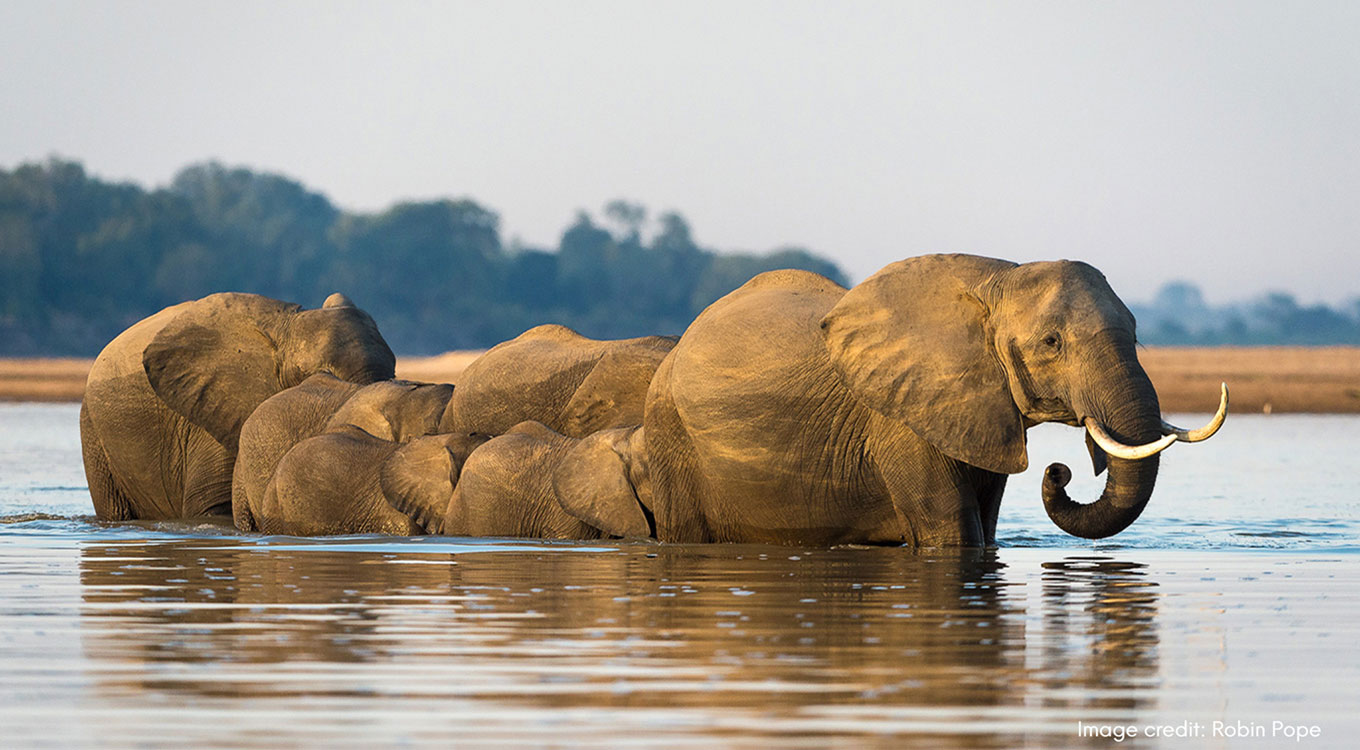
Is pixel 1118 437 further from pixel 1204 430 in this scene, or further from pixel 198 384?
pixel 198 384

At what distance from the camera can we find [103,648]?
8.55m

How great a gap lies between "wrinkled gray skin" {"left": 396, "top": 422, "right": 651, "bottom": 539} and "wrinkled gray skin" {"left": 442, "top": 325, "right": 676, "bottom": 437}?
756mm

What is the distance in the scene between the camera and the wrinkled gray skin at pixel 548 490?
1459cm

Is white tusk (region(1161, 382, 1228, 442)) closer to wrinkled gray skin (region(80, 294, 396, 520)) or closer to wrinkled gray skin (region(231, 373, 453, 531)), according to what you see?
wrinkled gray skin (region(231, 373, 453, 531))

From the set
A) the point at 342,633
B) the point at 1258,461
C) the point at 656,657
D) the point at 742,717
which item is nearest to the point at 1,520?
the point at 342,633

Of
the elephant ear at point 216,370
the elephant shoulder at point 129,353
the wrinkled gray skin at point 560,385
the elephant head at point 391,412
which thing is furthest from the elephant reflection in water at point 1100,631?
the elephant shoulder at point 129,353

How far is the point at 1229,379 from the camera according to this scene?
188ft

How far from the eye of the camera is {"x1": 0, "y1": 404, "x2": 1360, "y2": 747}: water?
680 centimetres

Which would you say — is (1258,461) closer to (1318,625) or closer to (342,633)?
(1318,625)

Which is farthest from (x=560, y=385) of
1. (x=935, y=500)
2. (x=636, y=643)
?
(x=636, y=643)

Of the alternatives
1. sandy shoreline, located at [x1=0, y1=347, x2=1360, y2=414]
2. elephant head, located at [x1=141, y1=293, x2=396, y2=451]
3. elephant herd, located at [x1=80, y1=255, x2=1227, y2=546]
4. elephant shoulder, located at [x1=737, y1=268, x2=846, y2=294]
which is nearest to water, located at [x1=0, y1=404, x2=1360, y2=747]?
elephant herd, located at [x1=80, y1=255, x2=1227, y2=546]

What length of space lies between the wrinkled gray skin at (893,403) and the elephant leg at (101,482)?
7179mm

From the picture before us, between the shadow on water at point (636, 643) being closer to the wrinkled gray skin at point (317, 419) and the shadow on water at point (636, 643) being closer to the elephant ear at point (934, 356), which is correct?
the elephant ear at point (934, 356)

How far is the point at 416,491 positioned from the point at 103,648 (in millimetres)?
6967
